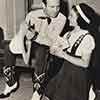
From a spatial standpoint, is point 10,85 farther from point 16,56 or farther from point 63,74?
point 63,74

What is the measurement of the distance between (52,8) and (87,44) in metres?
0.37

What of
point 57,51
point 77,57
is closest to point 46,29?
point 57,51

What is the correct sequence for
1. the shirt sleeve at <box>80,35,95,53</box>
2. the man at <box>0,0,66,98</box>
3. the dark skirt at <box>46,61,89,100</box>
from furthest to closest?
1. the man at <box>0,0,66,98</box>
2. the dark skirt at <box>46,61,89,100</box>
3. the shirt sleeve at <box>80,35,95,53</box>

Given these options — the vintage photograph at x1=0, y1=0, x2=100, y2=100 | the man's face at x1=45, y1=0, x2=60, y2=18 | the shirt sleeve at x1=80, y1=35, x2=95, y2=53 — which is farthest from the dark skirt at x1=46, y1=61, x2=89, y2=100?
the man's face at x1=45, y1=0, x2=60, y2=18

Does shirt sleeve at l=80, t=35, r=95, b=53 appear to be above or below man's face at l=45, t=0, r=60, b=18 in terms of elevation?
below

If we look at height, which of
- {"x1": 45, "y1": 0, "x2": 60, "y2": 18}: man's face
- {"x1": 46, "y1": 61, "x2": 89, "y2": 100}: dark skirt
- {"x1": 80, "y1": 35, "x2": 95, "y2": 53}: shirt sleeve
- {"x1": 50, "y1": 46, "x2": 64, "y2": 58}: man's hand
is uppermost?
{"x1": 45, "y1": 0, "x2": 60, "y2": 18}: man's face

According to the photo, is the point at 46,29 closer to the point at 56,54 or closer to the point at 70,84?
the point at 56,54

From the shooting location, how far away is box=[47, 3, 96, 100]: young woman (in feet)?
7.06

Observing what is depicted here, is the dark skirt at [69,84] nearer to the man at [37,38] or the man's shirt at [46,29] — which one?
the man at [37,38]

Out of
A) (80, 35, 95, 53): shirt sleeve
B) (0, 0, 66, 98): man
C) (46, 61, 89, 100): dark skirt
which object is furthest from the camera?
(0, 0, 66, 98): man

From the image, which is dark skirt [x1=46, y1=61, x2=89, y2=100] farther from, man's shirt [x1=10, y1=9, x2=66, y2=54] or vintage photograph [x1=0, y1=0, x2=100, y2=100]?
man's shirt [x1=10, y1=9, x2=66, y2=54]

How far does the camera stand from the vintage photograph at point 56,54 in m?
2.21

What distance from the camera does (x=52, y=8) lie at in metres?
2.31

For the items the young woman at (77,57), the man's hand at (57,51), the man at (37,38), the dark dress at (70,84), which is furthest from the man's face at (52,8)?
the dark dress at (70,84)
